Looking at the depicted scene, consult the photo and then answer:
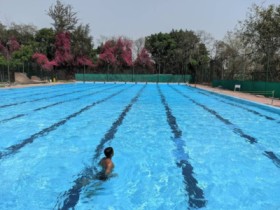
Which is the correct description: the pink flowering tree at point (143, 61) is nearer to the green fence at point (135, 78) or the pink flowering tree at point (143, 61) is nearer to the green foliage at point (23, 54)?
the green fence at point (135, 78)

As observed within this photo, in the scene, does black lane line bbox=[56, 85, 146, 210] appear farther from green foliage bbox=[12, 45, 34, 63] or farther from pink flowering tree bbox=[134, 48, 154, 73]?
pink flowering tree bbox=[134, 48, 154, 73]

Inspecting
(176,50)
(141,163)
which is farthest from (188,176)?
(176,50)

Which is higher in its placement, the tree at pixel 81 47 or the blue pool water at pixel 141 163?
the tree at pixel 81 47

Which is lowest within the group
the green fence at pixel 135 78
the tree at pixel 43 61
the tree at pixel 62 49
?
the green fence at pixel 135 78

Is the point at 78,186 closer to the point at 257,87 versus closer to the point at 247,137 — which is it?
the point at 247,137

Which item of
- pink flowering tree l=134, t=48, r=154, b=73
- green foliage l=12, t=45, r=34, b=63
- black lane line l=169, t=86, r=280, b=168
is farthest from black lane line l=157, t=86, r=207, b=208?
pink flowering tree l=134, t=48, r=154, b=73

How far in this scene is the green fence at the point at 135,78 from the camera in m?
42.2

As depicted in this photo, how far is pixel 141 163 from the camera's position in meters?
5.59

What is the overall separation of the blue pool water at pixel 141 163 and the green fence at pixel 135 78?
32.2 m

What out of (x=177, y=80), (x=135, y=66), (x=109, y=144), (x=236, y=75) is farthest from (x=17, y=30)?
(x=109, y=144)

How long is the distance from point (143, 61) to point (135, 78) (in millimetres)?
4625

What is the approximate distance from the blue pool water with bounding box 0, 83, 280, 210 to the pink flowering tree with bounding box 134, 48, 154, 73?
37245 millimetres

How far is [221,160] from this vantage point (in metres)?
5.71

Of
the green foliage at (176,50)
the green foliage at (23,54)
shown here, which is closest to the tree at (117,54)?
the green foliage at (176,50)
